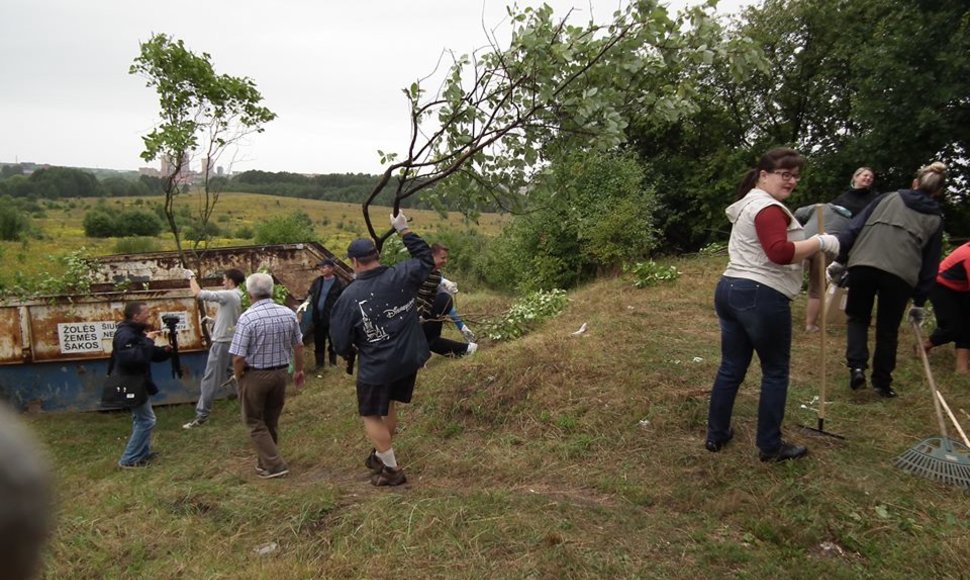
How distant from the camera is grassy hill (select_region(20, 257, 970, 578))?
312 centimetres

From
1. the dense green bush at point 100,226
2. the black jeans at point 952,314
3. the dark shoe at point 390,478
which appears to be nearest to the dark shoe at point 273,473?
the dark shoe at point 390,478

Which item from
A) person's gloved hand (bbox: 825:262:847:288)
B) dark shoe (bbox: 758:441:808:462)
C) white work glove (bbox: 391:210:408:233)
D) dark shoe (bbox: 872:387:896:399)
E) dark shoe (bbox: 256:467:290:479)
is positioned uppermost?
white work glove (bbox: 391:210:408:233)

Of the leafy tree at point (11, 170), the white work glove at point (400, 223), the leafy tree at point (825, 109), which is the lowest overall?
the white work glove at point (400, 223)

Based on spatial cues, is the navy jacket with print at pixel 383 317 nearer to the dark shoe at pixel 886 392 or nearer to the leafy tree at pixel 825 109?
the dark shoe at pixel 886 392

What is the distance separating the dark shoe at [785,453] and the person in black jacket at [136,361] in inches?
197

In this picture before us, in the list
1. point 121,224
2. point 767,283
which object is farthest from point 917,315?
point 121,224

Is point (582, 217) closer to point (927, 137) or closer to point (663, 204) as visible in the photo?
point (663, 204)

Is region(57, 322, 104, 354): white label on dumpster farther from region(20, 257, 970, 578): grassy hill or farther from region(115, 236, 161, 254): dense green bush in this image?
region(115, 236, 161, 254): dense green bush

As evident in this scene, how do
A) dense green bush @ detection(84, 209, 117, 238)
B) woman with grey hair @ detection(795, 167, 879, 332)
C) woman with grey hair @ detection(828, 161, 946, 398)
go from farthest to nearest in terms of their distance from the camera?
1. dense green bush @ detection(84, 209, 117, 238)
2. woman with grey hair @ detection(795, 167, 879, 332)
3. woman with grey hair @ detection(828, 161, 946, 398)

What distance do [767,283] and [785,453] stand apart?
1.14 metres

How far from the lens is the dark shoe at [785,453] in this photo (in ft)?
12.5

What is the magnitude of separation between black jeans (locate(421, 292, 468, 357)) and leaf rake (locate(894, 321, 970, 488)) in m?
4.64

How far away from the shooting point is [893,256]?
4.43 m

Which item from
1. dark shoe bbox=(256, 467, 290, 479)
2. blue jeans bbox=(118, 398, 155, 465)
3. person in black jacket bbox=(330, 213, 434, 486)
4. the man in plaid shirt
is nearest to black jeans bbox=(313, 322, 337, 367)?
blue jeans bbox=(118, 398, 155, 465)
